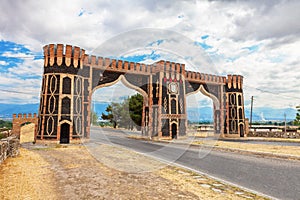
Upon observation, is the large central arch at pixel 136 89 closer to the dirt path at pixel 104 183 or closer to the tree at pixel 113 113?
the dirt path at pixel 104 183

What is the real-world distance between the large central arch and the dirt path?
36.1 ft

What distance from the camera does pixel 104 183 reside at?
7438 mm

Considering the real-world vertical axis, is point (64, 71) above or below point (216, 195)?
above

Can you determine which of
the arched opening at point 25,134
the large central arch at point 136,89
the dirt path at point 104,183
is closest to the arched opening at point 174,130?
the large central arch at point 136,89

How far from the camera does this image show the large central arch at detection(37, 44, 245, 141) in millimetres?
20578

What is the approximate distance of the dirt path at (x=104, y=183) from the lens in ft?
20.2

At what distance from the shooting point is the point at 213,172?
9656 millimetres

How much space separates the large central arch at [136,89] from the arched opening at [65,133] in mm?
135

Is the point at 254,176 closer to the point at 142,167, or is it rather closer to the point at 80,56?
the point at 142,167

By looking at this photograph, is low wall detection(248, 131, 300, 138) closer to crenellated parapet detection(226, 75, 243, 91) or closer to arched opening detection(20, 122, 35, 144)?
crenellated parapet detection(226, 75, 243, 91)

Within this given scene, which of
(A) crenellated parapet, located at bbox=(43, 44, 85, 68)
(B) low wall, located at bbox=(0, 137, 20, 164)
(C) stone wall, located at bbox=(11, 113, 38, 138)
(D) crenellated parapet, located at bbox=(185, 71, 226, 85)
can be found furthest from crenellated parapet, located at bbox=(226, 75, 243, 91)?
(B) low wall, located at bbox=(0, 137, 20, 164)

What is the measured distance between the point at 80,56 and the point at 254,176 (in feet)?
63.9

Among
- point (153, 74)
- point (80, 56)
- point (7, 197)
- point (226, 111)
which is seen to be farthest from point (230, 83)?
point (7, 197)

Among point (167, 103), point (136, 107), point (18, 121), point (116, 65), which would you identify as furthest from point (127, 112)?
point (18, 121)
